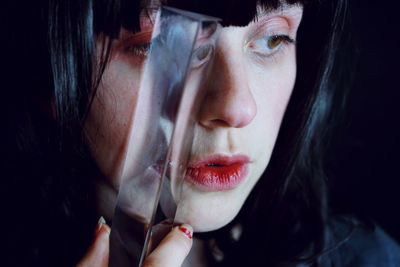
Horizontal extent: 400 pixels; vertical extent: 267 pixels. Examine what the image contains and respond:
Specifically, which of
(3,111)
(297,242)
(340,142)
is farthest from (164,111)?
(340,142)

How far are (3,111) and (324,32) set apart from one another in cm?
63

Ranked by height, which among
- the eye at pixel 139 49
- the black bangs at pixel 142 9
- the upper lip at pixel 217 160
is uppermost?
the black bangs at pixel 142 9

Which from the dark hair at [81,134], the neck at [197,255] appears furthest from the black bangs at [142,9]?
the neck at [197,255]

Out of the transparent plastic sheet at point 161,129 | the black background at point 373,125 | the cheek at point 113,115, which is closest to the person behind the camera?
the transparent plastic sheet at point 161,129

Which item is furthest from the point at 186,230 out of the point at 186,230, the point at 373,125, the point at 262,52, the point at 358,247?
the point at 373,125

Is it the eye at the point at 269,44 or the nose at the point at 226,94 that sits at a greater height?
the eye at the point at 269,44

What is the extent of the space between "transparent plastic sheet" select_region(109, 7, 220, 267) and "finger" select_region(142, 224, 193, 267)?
0.02 m

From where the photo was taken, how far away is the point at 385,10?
3.65ft

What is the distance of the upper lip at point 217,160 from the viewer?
61 centimetres

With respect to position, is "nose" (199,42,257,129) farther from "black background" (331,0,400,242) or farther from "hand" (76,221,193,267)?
"black background" (331,0,400,242)

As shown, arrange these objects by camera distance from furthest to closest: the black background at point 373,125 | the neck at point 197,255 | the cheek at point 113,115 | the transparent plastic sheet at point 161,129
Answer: the black background at point 373,125
the neck at point 197,255
the cheek at point 113,115
the transparent plastic sheet at point 161,129

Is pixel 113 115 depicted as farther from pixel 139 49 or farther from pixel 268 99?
pixel 268 99

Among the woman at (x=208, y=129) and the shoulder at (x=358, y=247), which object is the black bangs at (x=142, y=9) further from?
the shoulder at (x=358, y=247)

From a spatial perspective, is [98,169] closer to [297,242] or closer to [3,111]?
[3,111]
